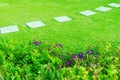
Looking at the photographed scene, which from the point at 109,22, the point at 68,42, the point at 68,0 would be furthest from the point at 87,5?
the point at 68,42

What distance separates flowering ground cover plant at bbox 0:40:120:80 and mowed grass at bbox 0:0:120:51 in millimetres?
1263

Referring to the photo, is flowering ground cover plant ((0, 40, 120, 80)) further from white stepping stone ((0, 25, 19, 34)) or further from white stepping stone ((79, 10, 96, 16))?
white stepping stone ((79, 10, 96, 16))

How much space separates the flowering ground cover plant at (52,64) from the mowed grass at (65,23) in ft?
4.14

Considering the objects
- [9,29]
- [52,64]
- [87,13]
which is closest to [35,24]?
[9,29]

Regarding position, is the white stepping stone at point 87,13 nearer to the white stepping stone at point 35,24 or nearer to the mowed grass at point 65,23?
the mowed grass at point 65,23

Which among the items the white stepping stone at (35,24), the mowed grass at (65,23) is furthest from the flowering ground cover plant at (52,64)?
the white stepping stone at (35,24)

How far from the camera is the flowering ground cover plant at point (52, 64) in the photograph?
3268mm

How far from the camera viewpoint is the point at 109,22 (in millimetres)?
6867

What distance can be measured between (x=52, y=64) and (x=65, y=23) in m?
3.42

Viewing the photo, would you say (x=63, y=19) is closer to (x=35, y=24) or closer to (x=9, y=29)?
(x=35, y=24)

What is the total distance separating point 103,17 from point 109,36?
157 centimetres

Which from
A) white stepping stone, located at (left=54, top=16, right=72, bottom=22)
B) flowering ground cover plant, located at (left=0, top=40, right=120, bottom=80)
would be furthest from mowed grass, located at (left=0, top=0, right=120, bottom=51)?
flowering ground cover plant, located at (left=0, top=40, right=120, bottom=80)

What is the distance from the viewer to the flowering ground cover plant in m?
3.27

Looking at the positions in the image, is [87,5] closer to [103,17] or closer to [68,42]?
[103,17]
